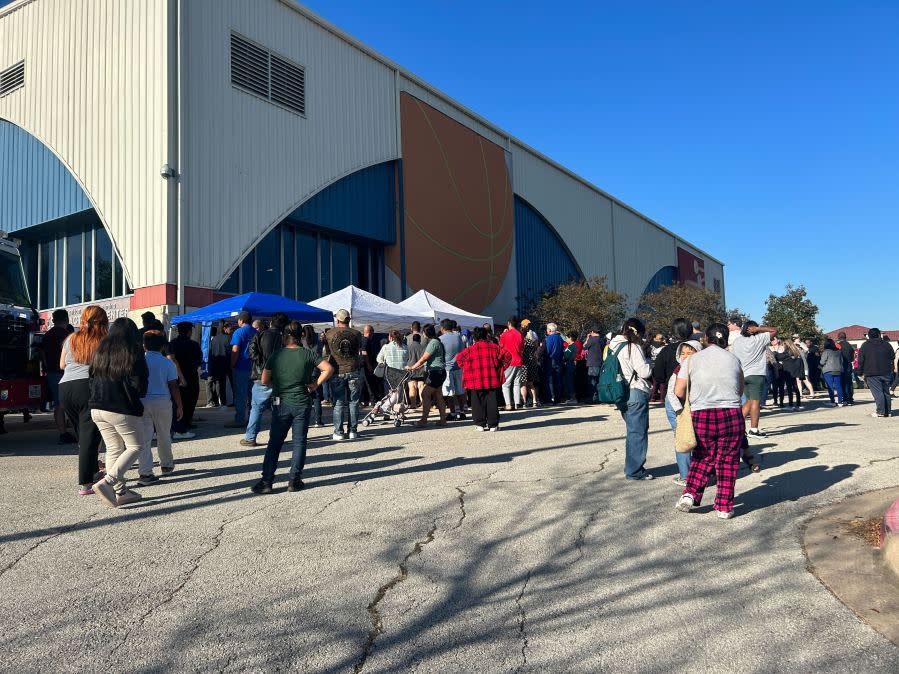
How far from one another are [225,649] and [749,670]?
225 cm

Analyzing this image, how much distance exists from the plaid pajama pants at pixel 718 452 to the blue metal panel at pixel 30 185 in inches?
825

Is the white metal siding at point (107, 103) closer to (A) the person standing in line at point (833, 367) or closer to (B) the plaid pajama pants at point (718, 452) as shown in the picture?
(B) the plaid pajama pants at point (718, 452)

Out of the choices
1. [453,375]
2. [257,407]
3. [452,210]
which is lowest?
[257,407]

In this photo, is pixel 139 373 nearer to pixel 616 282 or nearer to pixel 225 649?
pixel 225 649

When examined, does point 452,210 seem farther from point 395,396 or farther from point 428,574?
point 428,574

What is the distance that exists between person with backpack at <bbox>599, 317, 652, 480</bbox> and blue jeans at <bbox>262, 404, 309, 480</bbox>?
287 centimetres

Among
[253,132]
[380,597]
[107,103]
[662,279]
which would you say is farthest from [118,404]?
[662,279]

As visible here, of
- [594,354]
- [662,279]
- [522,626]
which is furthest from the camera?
[662,279]

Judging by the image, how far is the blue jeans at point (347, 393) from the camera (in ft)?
29.5

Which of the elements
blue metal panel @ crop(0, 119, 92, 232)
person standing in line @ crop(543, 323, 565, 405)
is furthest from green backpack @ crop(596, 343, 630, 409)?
blue metal panel @ crop(0, 119, 92, 232)

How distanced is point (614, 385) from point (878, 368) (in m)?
8.41

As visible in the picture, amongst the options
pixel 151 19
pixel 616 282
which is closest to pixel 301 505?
pixel 151 19

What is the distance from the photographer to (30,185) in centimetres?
2269

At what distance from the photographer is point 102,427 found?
546cm
